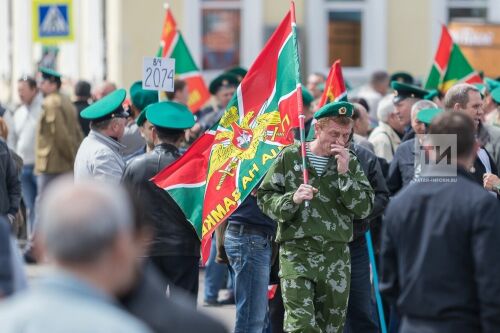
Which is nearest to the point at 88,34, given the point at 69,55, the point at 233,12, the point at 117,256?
the point at 69,55

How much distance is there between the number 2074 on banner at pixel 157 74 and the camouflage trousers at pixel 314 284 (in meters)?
2.49

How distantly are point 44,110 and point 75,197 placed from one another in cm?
1083

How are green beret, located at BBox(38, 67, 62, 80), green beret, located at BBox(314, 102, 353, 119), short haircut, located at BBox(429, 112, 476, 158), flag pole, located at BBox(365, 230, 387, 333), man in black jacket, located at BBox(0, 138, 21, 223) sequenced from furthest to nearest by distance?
green beret, located at BBox(38, 67, 62, 80) < man in black jacket, located at BBox(0, 138, 21, 223) < flag pole, located at BBox(365, 230, 387, 333) < green beret, located at BBox(314, 102, 353, 119) < short haircut, located at BBox(429, 112, 476, 158)

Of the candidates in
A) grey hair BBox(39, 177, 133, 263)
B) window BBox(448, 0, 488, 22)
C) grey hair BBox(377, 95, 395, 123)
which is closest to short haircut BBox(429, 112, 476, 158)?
grey hair BBox(39, 177, 133, 263)

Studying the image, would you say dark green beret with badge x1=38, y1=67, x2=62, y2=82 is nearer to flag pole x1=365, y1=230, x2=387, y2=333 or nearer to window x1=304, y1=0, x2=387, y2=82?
flag pole x1=365, y1=230, x2=387, y2=333

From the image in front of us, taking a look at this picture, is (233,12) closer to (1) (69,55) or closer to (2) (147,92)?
(1) (69,55)

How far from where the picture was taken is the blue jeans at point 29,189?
14.7 metres

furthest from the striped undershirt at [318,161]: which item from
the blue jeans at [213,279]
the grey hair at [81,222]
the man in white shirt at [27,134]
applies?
the man in white shirt at [27,134]

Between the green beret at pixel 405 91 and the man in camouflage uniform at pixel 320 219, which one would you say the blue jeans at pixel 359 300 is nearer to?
the man in camouflage uniform at pixel 320 219

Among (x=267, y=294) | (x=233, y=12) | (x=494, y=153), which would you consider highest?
(x=233, y=12)

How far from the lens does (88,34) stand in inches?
971

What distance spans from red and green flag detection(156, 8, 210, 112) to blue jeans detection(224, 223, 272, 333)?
464cm

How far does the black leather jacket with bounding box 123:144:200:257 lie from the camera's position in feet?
26.6

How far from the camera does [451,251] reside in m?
5.60
